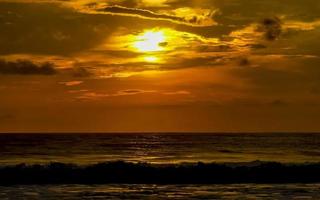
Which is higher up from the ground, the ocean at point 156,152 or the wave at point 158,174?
the ocean at point 156,152

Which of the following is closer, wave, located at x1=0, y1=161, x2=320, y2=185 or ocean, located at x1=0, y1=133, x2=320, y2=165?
wave, located at x1=0, y1=161, x2=320, y2=185

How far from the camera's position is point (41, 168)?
4769 centimetres

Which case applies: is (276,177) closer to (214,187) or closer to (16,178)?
(214,187)

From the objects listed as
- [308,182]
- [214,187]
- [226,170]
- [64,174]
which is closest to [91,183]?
[64,174]

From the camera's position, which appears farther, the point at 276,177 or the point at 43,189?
the point at 276,177

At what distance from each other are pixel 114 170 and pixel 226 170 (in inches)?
337

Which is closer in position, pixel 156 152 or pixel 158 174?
pixel 158 174

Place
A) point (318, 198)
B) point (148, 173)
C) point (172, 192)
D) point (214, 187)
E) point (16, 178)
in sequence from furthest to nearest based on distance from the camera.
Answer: point (148, 173), point (16, 178), point (214, 187), point (172, 192), point (318, 198)

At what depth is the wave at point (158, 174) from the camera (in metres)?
43.5

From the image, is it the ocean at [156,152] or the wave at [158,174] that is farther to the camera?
the ocean at [156,152]

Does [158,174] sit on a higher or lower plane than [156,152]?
lower

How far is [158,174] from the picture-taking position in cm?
4697

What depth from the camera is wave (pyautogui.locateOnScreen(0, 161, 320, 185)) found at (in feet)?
143

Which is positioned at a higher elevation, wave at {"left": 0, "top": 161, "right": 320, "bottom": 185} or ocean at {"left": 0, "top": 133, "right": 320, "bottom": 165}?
ocean at {"left": 0, "top": 133, "right": 320, "bottom": 165}
